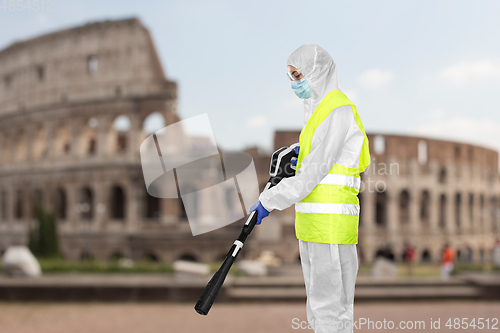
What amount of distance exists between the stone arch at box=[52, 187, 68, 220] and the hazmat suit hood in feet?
84.7

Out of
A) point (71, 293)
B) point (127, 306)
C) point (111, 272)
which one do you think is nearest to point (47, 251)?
point (111, 272)

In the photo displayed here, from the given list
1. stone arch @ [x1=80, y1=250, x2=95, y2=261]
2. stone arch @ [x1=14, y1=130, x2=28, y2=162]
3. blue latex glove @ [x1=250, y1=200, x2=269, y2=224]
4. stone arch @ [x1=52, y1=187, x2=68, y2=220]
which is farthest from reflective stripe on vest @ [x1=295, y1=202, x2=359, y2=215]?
stone arch @ [x1=14, y1=130, x2=28, y2=162]

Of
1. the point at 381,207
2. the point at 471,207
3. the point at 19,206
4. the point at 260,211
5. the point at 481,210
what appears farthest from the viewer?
the point at 481,210

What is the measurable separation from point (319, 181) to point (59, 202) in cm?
2678

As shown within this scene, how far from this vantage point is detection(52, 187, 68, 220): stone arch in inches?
985

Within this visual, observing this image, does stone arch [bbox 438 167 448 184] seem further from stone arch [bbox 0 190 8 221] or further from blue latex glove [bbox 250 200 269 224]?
stone arch [bbox 0 190 8 221]

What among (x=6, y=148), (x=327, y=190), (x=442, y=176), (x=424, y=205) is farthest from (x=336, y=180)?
(x=6, y=148)

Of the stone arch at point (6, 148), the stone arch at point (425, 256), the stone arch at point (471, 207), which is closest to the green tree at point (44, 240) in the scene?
the stone arch at point (6, 148)

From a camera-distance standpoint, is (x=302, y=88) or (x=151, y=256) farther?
(x=151, y=256)

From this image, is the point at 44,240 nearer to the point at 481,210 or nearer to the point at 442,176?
the point at 442,176

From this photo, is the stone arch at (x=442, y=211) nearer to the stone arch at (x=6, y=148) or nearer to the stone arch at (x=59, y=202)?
the stone arch at (x=59, y=202)

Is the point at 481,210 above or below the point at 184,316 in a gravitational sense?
above

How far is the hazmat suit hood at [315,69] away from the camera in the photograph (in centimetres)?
212

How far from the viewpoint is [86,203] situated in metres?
24.8
